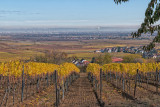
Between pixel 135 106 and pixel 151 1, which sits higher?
→ pixel 151 1

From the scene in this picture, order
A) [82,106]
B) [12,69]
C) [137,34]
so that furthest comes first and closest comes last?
[12,69]
[82,106]
[137,34]

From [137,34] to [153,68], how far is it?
2460cm

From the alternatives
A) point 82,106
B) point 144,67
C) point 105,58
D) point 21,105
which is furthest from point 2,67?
point 105,58

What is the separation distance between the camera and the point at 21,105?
14609 mm

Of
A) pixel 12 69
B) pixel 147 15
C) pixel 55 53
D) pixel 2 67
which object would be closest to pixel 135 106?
pixel 147 15

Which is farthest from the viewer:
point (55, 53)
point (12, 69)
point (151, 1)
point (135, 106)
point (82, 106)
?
point (55, 53)

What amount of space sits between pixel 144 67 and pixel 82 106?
1896 cm

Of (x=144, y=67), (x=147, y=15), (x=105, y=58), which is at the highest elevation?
(x=147, y=15)

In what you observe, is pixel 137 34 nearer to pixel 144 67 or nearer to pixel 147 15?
pixel 147 15

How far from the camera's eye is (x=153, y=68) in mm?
31047

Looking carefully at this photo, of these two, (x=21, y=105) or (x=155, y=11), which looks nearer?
(x=155, y=11)

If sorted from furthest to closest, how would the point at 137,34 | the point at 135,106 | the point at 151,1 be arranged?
1. the point at 135,106
2. the point at 137,34
3. the point at 151,1

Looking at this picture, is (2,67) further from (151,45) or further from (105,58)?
(105,58)

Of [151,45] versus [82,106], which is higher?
[151,45]
